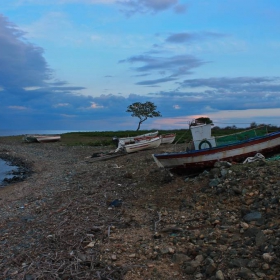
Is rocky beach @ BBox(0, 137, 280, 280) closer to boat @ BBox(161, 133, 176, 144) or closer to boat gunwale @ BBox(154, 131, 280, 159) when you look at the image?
boat gunwale @ BBox(154, 131, 280, 159)

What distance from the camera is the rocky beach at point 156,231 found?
6.03 m

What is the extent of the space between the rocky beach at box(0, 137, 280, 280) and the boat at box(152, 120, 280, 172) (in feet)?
4.05

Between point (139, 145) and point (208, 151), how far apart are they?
605 inches

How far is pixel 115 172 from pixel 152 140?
13098mm

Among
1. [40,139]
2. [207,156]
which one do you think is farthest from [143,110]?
[207,156]

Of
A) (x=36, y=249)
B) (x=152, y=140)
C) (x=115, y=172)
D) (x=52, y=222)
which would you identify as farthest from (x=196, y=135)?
(x=152, y=140)

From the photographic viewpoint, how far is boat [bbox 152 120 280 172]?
566 inches

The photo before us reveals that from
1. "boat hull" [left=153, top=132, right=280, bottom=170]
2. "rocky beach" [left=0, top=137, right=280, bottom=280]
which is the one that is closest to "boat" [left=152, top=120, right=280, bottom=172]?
"boat hull" [left=153, top=132, right=280, bottom=170]

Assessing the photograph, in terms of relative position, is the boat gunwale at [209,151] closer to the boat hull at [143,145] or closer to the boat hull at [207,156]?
the boat hull at [207,156]

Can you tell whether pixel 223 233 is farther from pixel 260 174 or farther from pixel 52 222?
pixel 52 222

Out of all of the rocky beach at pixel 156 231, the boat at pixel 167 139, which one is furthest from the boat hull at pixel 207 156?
the boat at pixel 167 139

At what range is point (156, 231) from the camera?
7969mm

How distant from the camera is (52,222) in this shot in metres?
9.55

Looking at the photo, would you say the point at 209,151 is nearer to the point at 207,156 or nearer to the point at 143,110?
the point at 207,156
